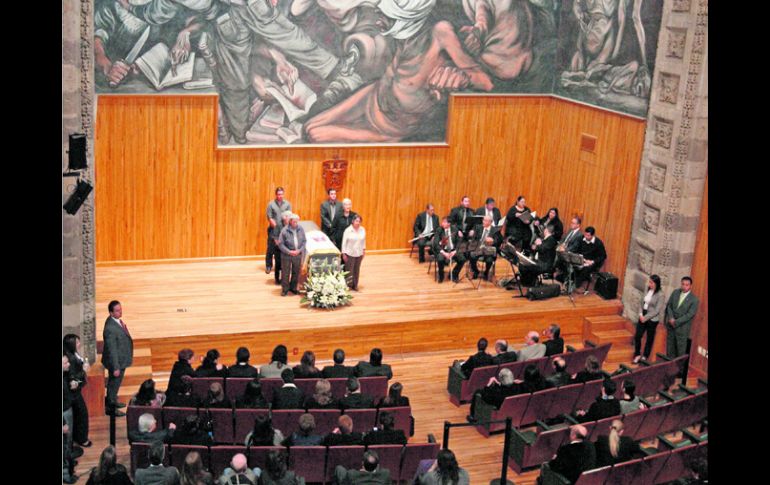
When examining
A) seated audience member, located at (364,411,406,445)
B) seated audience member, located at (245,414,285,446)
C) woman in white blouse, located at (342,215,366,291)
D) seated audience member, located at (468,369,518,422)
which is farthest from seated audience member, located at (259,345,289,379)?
woman in white blouse, located at (342,215,366,291)

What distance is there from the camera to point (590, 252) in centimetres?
1440

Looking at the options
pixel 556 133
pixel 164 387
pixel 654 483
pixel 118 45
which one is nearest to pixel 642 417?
pixel 654 483

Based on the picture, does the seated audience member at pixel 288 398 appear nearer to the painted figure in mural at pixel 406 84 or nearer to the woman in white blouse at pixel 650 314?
the woman in white blouse at pixel 650 314

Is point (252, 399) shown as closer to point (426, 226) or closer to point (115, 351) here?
point (115, 351)

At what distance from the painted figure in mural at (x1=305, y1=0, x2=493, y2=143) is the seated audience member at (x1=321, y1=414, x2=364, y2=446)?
808cm

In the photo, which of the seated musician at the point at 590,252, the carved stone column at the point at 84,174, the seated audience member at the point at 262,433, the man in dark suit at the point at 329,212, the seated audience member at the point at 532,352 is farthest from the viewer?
the man in dark suit at the point at 329,212

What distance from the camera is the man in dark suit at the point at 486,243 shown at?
1467 cm

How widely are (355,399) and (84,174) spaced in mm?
4450

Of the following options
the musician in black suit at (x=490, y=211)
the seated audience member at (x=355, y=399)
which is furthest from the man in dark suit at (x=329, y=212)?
the seated audience member at (x=355, y=399)

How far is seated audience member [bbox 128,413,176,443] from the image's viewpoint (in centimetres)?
837

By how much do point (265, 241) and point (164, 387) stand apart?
15.0ft

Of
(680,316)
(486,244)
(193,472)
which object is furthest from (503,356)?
(193,472)

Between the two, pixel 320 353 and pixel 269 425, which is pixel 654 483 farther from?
pixel 320 353

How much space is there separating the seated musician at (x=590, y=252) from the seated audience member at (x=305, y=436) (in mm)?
7103
